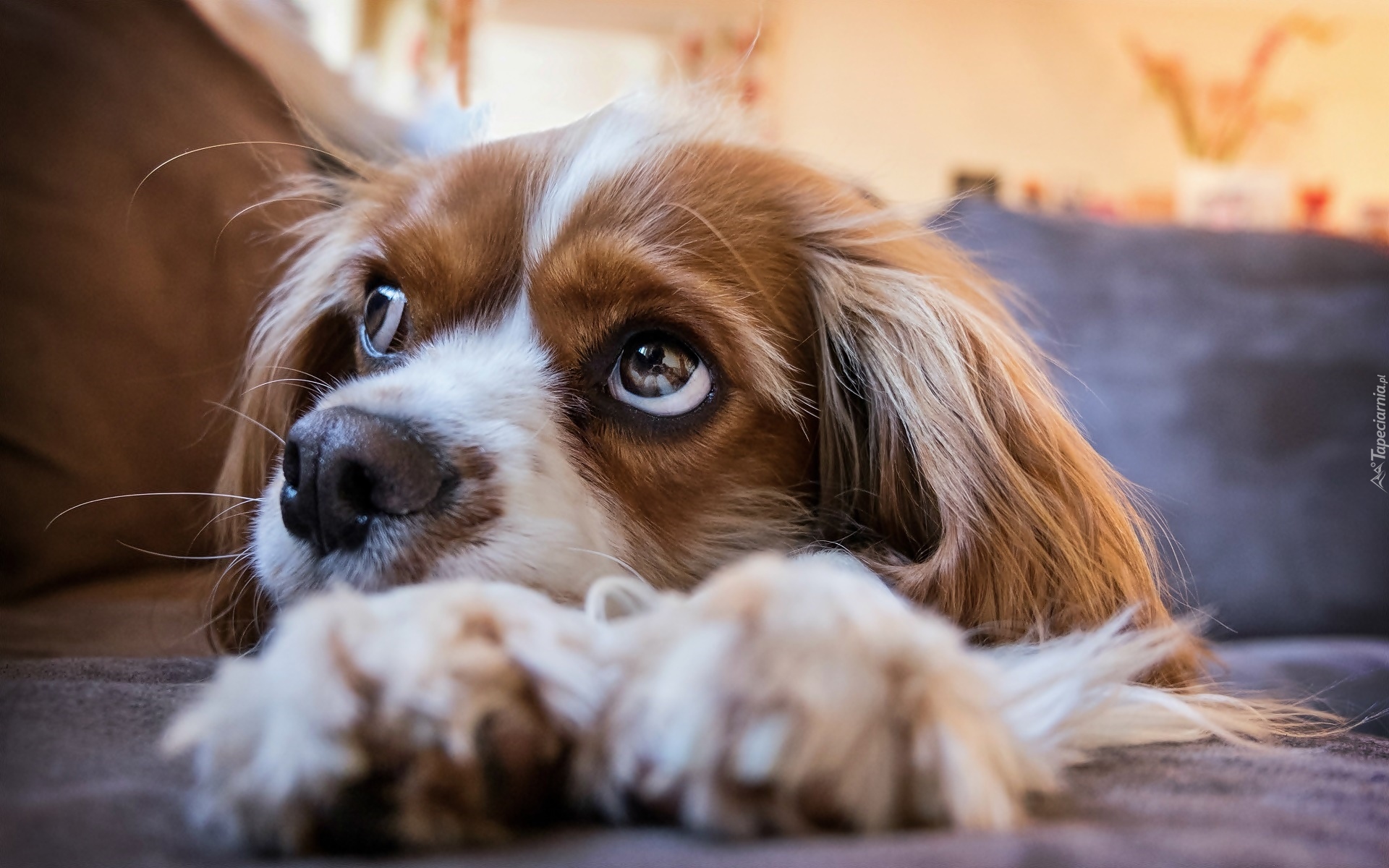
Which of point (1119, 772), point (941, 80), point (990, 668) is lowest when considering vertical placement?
point (1119, 772)

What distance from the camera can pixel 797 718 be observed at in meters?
0.55

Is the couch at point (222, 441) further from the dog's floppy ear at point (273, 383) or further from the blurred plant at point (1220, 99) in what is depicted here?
the blurred plant at point (1220, 99)

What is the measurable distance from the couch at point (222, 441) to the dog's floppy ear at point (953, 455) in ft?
0.74

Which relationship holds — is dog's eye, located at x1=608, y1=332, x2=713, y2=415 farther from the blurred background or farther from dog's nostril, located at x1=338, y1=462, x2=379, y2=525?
the blurred background

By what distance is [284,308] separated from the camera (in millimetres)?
1632

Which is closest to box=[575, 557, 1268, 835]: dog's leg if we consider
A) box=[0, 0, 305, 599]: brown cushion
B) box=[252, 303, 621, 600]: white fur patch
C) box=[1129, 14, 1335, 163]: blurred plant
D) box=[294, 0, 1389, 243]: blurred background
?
box=[252, 303, 621, 600]: white fur patch

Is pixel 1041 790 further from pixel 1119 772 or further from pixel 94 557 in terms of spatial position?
pixel 94 557

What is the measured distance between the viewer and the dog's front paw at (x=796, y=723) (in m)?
0.55

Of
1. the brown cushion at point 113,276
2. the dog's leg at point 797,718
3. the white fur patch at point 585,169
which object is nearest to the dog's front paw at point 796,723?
the dog's leg at point 797,718

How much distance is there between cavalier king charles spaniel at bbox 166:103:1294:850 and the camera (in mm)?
566

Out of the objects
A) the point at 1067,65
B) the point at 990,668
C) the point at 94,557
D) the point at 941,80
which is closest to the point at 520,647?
the point at 990,668

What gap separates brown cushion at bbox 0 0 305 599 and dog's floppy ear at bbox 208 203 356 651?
2.8 inches

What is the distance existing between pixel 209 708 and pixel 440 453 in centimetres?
47

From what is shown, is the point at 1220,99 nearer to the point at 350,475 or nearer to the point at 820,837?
the point at 350,475
